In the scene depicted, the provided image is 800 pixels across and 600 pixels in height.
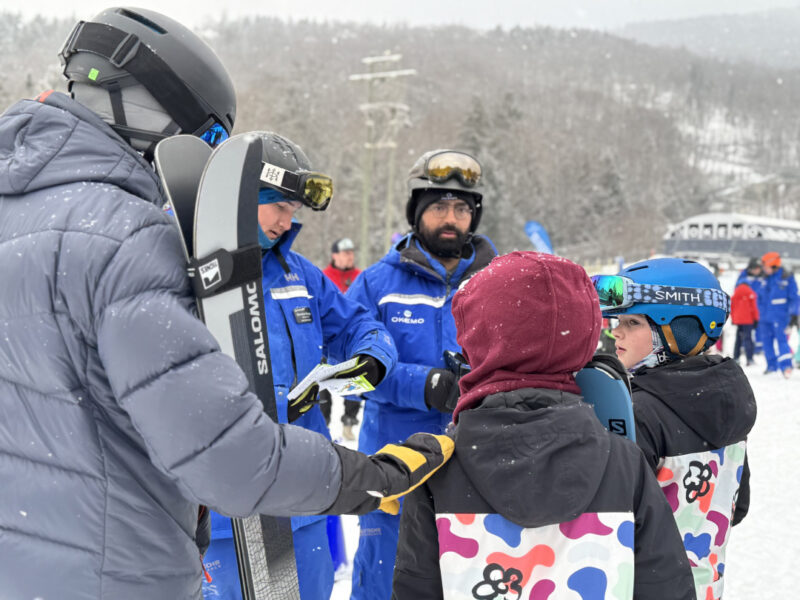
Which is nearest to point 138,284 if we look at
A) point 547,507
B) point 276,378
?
point 547,507

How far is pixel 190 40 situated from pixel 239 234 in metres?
0.49

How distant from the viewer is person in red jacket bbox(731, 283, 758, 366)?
1360 centimetres

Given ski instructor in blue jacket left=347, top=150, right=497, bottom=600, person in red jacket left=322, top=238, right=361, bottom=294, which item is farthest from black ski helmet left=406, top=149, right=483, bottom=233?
person in red jacket left=322, top=238, right=361, bottom=294

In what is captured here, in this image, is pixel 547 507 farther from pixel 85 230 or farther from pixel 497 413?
pixel 85 230

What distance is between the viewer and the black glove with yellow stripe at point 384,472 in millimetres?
1388

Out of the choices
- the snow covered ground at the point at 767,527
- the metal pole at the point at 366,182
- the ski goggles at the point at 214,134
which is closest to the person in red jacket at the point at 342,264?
the snow covered ground at the point at 767,527

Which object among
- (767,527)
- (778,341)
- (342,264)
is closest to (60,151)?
(767,527)

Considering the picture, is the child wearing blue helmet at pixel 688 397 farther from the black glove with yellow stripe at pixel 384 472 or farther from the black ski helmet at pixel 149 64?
the black ski helmet at pixel 149 64

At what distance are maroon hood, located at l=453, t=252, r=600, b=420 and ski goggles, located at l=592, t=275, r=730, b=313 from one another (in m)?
0.68

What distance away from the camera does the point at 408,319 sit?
10.6 feet

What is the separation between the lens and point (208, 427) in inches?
47.5

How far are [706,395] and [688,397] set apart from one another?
0.17 ft

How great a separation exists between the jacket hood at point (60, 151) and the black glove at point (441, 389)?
5.43 feet

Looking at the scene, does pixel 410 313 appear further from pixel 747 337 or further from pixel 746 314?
pixel 747 337
